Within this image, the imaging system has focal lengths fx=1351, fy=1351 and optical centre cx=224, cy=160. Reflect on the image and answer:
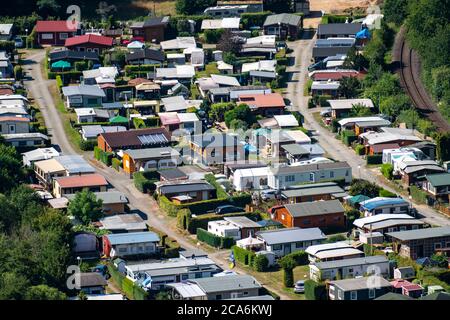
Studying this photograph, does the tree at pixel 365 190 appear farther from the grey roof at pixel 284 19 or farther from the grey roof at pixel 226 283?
the grey roof at pixel 284 19

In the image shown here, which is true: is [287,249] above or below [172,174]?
below

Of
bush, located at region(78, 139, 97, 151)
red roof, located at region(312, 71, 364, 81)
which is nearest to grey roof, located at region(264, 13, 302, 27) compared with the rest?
red roof, located at region(312, 71, 364, 81)

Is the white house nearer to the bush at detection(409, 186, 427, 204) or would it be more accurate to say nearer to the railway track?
the bush at detection(409, 186, 427, 204)

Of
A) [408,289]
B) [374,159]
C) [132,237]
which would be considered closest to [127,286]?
[132,237]

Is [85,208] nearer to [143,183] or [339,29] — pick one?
[143,183]

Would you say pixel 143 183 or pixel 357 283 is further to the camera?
pixel 143 183

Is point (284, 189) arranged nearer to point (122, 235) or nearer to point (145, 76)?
point (122, 235)
